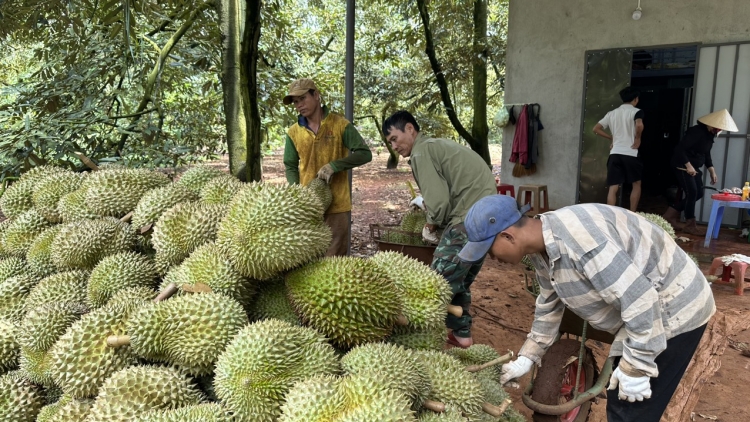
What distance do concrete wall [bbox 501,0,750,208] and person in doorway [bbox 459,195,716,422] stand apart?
21.3 ft

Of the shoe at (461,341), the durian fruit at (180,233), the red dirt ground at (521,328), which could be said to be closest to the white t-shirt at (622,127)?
the red dirt ground at (521,328)

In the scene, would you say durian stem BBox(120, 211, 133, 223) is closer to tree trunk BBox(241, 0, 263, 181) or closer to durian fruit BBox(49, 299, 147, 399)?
durian fruit BBox(49, 299, 147, 399)

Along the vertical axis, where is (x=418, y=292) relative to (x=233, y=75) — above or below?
below

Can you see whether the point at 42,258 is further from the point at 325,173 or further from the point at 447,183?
the point at 447,183

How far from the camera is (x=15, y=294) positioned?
76.3 inches

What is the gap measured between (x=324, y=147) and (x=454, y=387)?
318 cm

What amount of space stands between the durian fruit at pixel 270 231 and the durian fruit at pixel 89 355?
15.3 inches

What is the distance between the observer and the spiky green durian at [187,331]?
1397mm

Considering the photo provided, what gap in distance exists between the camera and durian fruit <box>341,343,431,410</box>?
1254mm

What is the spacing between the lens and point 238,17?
539cm

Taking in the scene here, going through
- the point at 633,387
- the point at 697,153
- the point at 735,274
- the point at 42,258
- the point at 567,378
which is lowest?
the point at 567,378

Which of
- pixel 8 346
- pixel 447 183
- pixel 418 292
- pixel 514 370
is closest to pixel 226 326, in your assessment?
pixel 418 292

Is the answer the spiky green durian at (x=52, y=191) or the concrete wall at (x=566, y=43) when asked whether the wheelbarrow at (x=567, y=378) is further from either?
the concrete wall at (x=566, y=43)

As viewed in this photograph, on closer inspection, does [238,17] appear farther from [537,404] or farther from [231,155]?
[537,404]
